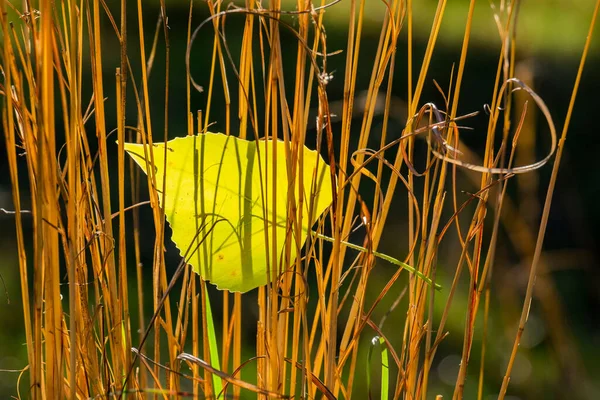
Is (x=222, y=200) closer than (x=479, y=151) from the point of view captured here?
Yes

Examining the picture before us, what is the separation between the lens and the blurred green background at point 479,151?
1855 mm

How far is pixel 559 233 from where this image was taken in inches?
95.9

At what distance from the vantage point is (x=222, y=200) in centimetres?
54

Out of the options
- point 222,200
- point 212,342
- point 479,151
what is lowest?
point 479,151

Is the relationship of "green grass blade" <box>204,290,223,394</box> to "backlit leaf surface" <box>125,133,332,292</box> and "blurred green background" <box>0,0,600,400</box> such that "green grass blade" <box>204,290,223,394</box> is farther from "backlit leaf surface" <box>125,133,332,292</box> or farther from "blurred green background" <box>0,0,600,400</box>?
"blurred green background" <box>0,0,600,400</box>

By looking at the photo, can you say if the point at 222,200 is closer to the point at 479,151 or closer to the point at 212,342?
the point at 212,342

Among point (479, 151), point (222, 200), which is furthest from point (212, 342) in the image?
point (479, 151)

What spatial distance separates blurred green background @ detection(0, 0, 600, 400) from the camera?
186 centimetres

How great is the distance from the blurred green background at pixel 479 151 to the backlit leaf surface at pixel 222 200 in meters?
1.22

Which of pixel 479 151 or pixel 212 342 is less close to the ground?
pixel 212 342

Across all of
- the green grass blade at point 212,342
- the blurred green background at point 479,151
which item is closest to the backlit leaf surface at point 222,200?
the green grass blade at point 212,342

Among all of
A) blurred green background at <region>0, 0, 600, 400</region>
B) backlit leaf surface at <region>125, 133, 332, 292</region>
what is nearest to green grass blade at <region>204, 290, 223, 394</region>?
backlit leaf surface at <region>125, 133, 332, 292</region>

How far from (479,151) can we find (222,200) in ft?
7.20

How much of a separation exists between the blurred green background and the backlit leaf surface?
1224mm
